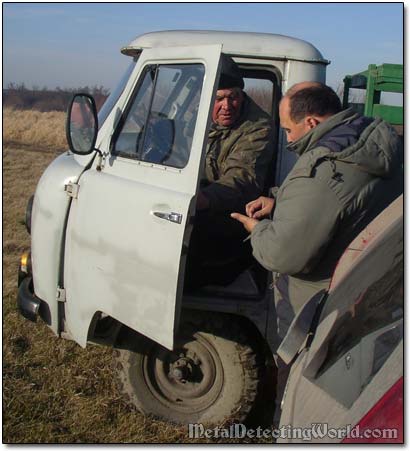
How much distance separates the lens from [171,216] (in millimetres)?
2805

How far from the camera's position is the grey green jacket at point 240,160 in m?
3.26

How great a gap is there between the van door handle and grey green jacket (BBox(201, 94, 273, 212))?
0.42 meters

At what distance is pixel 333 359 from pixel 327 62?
2031 mm

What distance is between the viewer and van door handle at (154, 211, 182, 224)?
9.10 ft

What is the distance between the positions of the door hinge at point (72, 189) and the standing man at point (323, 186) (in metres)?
1.13

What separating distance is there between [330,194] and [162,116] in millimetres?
1234

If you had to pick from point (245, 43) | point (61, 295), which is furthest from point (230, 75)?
point (61, 295)

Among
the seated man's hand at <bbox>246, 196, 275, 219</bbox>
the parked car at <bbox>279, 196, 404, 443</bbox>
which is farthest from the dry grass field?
the parked car at <bbox>279, 196, 404, 443</bbox>

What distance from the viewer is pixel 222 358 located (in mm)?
3258

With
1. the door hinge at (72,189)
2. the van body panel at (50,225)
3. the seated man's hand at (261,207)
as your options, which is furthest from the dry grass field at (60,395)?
the seated man's hand at (261,207)

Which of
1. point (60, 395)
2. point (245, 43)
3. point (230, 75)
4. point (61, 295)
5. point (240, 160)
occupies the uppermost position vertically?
point (245, 43)

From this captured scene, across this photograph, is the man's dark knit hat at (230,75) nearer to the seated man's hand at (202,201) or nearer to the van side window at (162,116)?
the van side window at (162,116)

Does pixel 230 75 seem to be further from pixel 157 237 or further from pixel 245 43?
pixel 157 237

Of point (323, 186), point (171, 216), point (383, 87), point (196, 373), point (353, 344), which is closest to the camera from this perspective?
point (353, 344)
